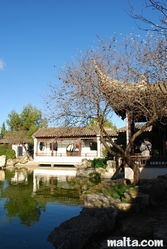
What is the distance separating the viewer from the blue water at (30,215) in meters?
4.96

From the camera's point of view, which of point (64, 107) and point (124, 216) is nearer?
point (124, 216)

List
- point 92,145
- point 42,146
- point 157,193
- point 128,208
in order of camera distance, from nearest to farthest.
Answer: point 128,208, point 157,193, point 92,145, point 42,146

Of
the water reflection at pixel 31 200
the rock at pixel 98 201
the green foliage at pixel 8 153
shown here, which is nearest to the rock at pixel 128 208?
the rock at pixel 98 201

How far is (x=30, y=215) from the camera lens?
22.1 feet

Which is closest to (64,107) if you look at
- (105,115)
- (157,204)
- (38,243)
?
→ (105,115)

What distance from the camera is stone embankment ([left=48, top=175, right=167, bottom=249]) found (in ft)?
14.7

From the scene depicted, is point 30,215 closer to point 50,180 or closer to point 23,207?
point 23,207

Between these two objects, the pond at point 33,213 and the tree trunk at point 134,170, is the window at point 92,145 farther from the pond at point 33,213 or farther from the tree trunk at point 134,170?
the tree trunk at point 134,170

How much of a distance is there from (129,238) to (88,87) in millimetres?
5367

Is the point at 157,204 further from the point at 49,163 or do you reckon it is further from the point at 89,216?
the point at 49,163

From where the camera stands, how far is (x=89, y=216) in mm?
5328

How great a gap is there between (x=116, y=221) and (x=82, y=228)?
1.03 meters

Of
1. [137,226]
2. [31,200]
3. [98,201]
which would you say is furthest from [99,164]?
[137,226]

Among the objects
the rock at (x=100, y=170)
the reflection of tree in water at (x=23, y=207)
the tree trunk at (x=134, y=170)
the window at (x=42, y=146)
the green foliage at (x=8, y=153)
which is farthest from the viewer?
the window at (x=42, y=146)
